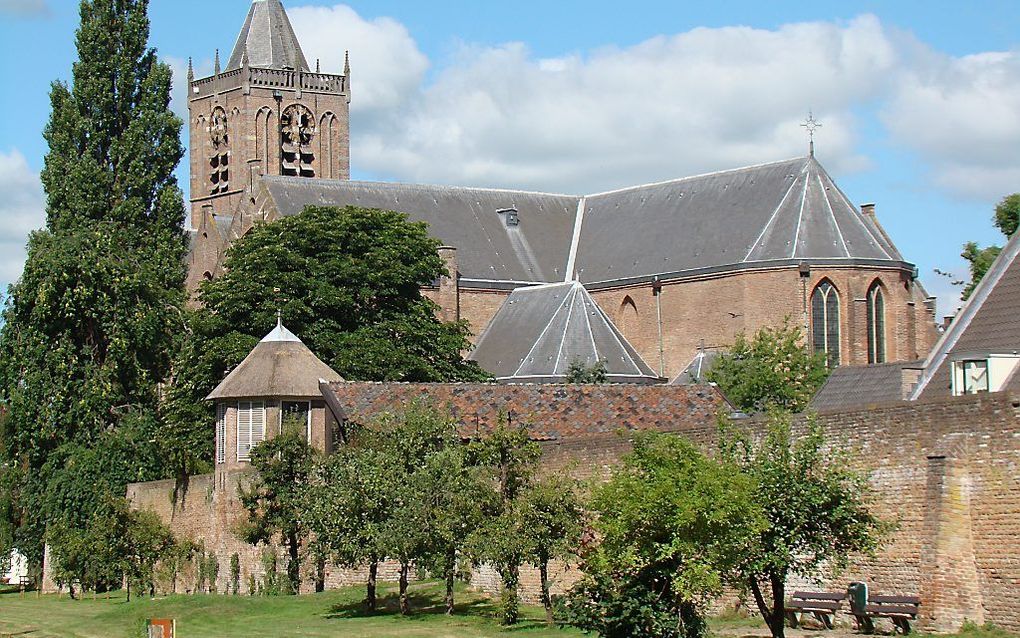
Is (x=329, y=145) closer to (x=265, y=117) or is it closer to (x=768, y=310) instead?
(x=265, y=117)

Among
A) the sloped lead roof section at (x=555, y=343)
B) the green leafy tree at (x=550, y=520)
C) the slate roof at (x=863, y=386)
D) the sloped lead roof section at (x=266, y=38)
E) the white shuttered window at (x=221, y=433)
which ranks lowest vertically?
the green leafy tree at (x=550, y=520)

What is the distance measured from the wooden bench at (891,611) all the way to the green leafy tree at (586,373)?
34.9 metres

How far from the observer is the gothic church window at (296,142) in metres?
96.3

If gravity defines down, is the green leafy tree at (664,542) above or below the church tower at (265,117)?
below

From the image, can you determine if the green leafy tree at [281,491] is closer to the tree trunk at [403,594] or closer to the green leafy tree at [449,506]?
the tree trunk at [403,594]

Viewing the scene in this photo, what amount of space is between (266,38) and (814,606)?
7747 centimetres

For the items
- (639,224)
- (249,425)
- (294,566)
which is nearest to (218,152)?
(639,224)

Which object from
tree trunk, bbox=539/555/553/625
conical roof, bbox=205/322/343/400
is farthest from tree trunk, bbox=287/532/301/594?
tree trunk, bbox=539/555/553/625

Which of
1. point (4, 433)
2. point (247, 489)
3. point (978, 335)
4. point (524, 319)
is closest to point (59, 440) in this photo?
point (4, 433)

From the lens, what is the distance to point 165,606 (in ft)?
109

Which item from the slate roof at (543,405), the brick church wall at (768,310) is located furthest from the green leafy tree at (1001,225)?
the slate roof at (543,405)

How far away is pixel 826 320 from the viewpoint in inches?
2586

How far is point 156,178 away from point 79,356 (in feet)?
63.6

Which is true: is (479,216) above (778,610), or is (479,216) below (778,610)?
above
